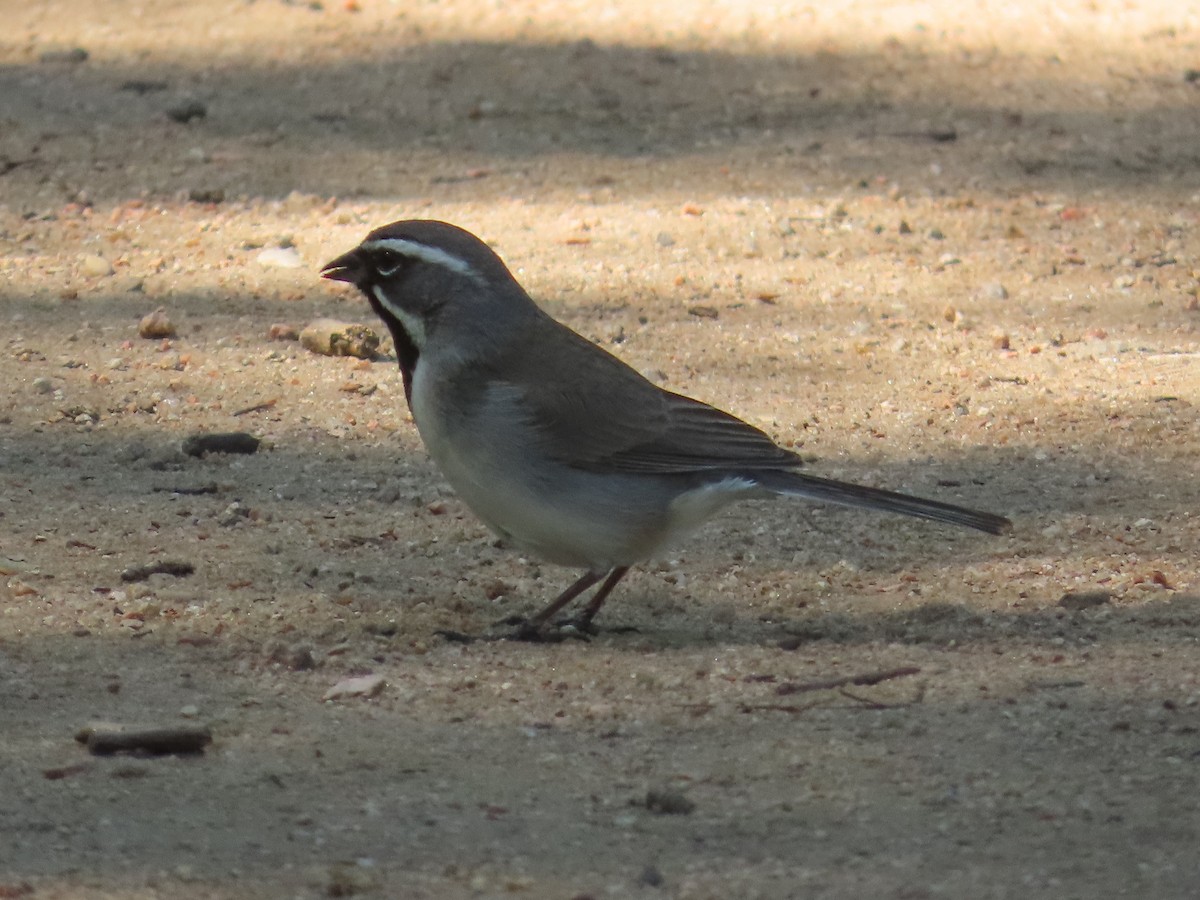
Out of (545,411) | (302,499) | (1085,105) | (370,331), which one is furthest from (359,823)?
(1085,105)

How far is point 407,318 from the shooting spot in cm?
565

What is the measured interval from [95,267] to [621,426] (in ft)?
12.3

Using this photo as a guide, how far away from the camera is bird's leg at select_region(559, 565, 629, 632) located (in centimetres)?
553

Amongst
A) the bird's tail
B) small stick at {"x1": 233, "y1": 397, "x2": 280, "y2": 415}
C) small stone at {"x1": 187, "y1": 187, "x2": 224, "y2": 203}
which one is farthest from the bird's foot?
small stone at {"x1": 187, "y1": 187, "x2": 224, "y2": 203}

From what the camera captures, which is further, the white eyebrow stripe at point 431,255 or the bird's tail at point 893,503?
the white eyebrow stripe at point 431,255

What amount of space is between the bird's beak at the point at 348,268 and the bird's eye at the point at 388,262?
0.06 metres

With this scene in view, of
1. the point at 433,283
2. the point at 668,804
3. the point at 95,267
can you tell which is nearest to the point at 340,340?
the point at 95,267

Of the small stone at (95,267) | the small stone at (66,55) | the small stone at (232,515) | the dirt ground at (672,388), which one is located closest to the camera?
the dirt ground at (672,388)

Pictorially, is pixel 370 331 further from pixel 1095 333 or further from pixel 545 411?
pixel 1095 333

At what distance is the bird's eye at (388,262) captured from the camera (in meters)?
5.64

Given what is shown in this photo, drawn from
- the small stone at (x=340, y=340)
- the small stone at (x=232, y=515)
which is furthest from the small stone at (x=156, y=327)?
the small stone at (x=232, y=515)

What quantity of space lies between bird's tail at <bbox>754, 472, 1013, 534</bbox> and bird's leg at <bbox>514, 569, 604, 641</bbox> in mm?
647

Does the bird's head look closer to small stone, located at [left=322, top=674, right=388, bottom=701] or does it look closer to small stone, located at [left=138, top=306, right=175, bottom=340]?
small stone, located at [left=322, top=674, right=388, bottom=701]

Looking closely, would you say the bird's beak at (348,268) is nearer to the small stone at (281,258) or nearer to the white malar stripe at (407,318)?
the white malar stripe at (407,318)
